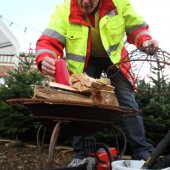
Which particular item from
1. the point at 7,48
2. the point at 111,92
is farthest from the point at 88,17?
the point at 7,48

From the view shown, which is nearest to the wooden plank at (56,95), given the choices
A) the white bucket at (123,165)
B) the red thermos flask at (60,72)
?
the red thermos flask at (60,72)

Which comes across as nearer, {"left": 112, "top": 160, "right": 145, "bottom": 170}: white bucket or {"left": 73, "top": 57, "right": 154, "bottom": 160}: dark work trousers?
{"left": 112, "top": 160, "right": 145, "bottom": 170}: white bucket

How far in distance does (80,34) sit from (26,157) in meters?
2.08

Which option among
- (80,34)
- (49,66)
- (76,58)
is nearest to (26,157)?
(76,58)

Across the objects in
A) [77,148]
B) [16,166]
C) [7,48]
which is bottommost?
[16,166]

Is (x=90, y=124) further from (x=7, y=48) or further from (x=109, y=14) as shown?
(x=7, y=48)

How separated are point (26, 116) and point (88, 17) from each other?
248cm

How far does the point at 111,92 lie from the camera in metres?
2.22

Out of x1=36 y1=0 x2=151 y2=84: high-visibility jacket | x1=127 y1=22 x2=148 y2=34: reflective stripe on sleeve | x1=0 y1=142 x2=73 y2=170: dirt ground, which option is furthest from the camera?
x1=0 y1=142 x2=73 y2=170: dirt ground

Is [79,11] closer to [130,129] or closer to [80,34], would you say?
[80,34]

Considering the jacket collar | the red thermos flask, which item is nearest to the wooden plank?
the red thermos flask

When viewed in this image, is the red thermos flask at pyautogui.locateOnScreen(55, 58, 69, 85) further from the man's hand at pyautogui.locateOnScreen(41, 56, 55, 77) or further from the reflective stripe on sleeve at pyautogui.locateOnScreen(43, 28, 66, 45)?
the reflective stripe on sleeve at pyautogui.locateOnScreen(43, 28, 66, 45)

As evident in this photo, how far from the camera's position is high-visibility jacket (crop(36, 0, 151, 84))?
108 inches

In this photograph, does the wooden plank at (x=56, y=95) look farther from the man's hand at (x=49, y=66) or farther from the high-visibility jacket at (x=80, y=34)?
the high-visibility jacket at (x=80, y=34)
